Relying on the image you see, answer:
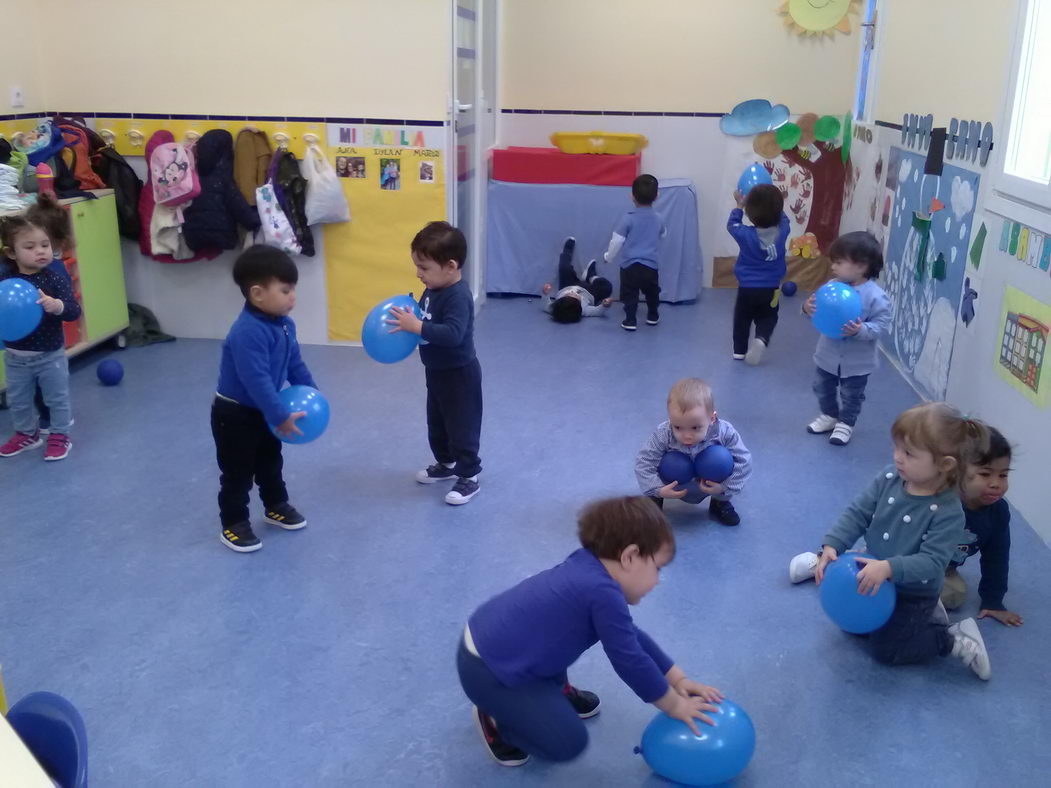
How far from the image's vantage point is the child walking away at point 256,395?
9.12 feet

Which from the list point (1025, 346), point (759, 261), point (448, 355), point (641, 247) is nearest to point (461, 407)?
point (448, 355)

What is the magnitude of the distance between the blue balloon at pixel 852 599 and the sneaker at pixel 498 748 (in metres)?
0.87

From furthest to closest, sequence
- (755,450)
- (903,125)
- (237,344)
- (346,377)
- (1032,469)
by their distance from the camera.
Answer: (903,125) < (346,377) < (755,450) < (1032,469) < (237,344)

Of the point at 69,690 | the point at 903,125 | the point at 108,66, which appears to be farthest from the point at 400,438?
the point at 903,125

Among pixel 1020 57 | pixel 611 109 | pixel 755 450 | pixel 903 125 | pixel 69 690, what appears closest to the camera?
pixel 69 690

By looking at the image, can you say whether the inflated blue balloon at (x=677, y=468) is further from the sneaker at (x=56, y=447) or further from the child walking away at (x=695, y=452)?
the sneaker at (x=56, y=447)

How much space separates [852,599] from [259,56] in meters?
4.10

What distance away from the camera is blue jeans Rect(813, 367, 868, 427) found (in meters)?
3.96

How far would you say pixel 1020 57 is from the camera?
3.55 m

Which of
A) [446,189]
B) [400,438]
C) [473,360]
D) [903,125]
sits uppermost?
[903,125]

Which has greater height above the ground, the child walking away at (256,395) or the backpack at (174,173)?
the backpack at (174,173)

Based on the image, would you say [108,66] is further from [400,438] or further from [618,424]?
[618,424]

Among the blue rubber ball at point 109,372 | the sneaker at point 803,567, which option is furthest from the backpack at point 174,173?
the sneaker at point 803,567

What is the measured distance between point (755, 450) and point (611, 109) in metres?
3.86
